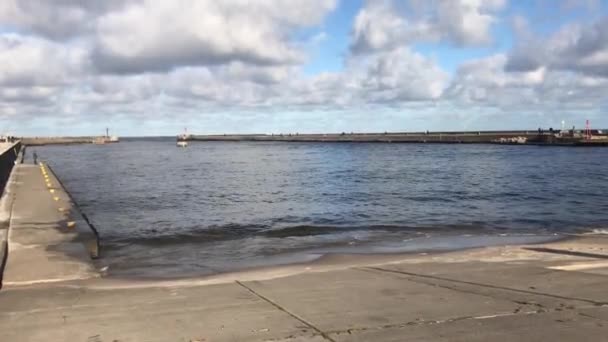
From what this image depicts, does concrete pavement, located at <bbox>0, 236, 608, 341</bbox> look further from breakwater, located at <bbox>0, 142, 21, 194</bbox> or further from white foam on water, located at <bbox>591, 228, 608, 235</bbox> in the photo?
breakwater, located at <bbox>0, 142, 21, 194</bbox>

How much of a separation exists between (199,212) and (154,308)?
16.3 m

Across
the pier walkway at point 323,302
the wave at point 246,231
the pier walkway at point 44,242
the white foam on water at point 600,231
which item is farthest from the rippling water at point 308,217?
the pier walkway at point 323,302

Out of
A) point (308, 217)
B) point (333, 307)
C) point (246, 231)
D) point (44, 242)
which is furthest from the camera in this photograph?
point (308, 217)

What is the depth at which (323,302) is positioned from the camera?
25.0 ft

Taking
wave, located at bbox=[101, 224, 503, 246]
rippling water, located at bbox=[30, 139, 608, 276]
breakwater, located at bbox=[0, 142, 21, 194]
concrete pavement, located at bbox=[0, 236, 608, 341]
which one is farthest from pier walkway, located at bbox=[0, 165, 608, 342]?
breakwater, located at bbox=[0, 142, 21, 194]

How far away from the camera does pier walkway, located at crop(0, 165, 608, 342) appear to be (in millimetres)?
6184

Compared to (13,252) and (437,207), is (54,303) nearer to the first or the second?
(13,252)

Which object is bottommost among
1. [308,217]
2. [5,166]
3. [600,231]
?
[600,231]

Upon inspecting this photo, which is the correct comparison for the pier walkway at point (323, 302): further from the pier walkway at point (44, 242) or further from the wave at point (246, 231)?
the wave at point (246, 231)

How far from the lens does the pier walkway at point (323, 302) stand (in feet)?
20.3

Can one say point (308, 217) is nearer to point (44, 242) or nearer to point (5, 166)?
point (44, 242)

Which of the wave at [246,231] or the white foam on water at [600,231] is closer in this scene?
the wave at [246,231]

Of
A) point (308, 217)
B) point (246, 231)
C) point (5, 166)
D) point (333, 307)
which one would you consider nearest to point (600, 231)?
point (308, 217)

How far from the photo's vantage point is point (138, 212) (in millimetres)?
23750
